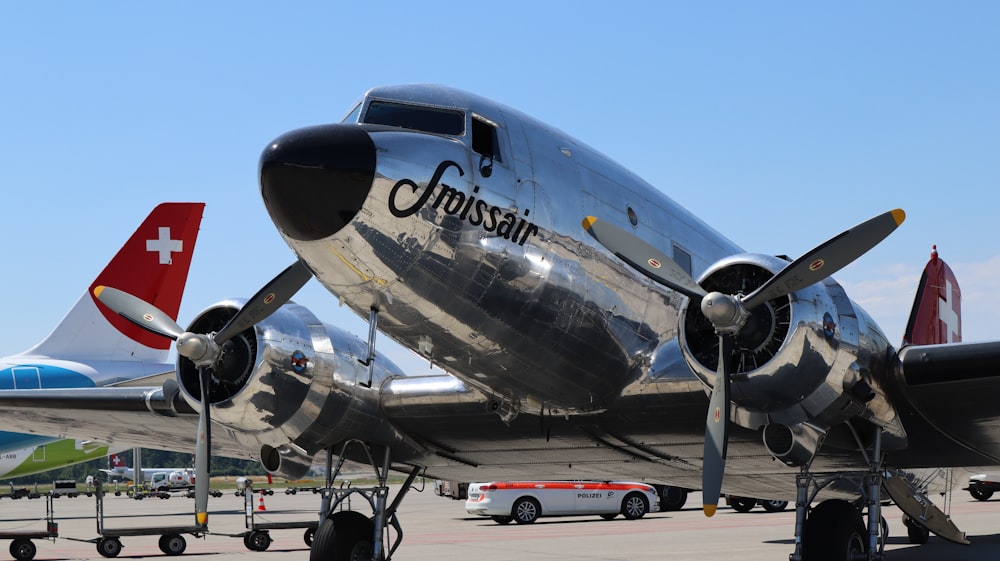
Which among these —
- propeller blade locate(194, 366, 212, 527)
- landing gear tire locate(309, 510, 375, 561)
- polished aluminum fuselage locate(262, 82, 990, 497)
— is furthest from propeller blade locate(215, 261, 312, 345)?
landing gear tire locate(309, 510, 375, 561)

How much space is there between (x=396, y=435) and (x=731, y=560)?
535 cm

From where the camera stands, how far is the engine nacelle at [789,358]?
8.77 meters

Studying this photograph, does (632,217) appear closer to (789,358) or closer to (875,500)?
(789,358)

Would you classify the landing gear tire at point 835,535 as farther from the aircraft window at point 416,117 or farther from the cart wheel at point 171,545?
the cart wheel at point 171,545

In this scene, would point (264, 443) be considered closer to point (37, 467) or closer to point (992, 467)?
point (992, 467)

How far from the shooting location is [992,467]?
1266 cm

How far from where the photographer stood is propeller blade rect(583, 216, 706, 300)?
8.92 metres

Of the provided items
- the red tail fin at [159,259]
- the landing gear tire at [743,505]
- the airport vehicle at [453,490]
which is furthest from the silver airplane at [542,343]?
the airport vehicle at [453,490]

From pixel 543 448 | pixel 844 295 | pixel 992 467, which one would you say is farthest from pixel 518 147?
pixel 992 467

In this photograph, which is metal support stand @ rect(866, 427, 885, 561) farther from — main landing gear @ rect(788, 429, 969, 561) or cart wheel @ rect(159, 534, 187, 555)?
cart wheel @ rect(159, 534, 187, 555)

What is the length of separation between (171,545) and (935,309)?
13.2 metres

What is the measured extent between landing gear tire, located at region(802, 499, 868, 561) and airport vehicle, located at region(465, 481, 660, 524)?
1659 centimetres

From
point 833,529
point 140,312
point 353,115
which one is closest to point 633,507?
point 140,312

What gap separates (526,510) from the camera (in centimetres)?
2580
